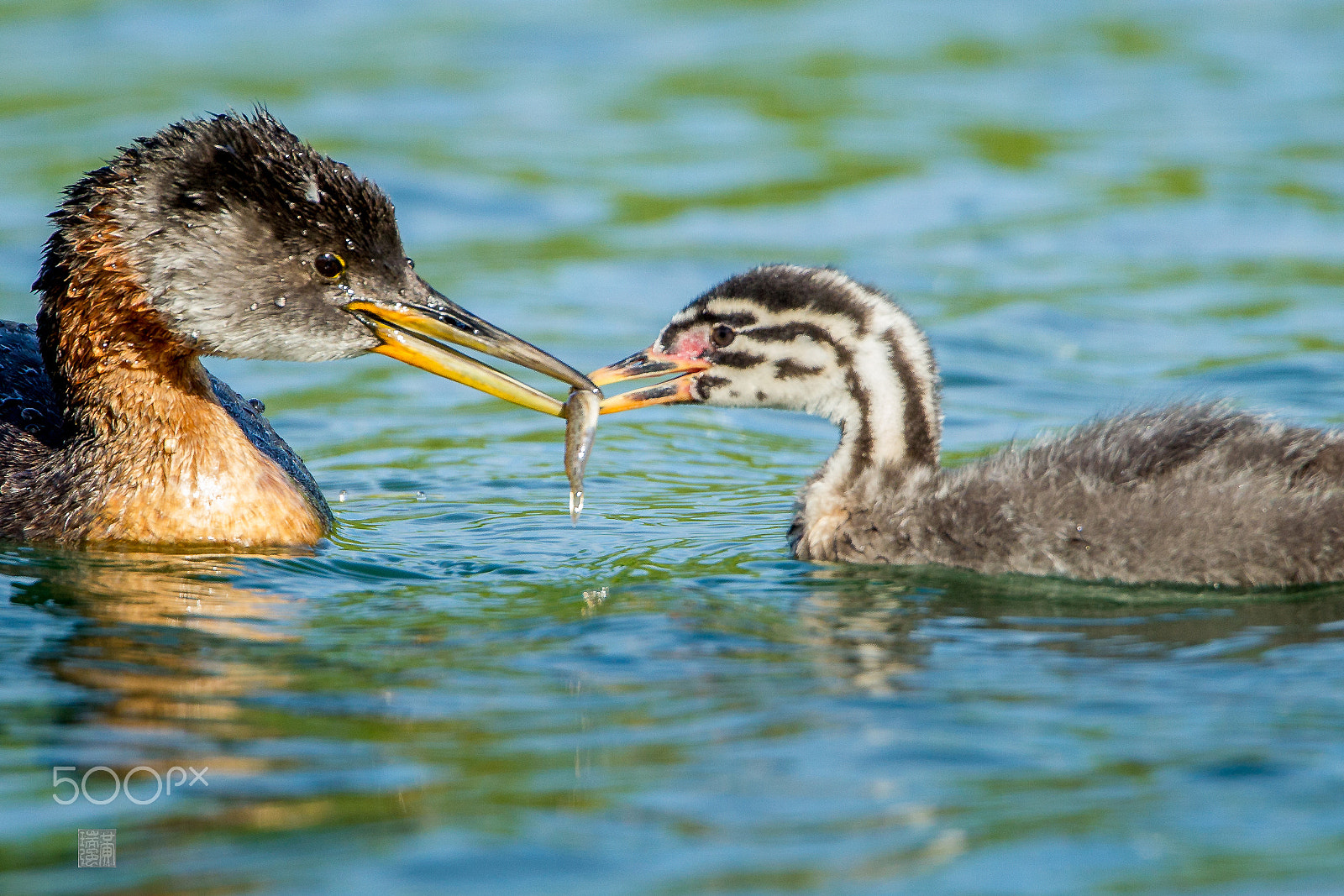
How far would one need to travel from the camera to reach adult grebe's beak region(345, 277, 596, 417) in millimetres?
8102

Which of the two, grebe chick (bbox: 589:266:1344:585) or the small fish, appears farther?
the small fish

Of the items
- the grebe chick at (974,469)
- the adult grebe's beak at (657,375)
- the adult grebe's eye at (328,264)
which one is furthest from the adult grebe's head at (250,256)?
the grebe chick at (974,469)

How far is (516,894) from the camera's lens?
4.95 meters

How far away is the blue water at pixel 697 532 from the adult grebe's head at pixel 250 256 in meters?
1.04

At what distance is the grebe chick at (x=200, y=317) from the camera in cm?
816

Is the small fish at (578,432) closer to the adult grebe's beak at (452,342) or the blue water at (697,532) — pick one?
the adult grebe's beak at (452,342)

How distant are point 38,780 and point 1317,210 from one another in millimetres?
13125

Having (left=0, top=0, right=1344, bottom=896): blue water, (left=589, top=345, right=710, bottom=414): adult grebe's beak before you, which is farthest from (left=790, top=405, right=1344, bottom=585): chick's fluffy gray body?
(left=589, top=345, right=710, bottom=414): adult grebe's beak

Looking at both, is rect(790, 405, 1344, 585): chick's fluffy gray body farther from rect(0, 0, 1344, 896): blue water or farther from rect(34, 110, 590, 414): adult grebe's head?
rect(34, 110, 590, 414): adult grebe's head

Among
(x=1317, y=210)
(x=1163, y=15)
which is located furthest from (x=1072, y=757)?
(x=1163, y=15)

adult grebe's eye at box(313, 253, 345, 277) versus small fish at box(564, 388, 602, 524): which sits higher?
adult grebe's eye at box(313, 253, 345, 277)

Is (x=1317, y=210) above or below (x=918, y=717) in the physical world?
above

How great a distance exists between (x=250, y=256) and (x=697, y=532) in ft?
8.17

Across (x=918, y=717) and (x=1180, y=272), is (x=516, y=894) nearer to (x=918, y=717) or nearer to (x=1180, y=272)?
(x=918, y=717)
